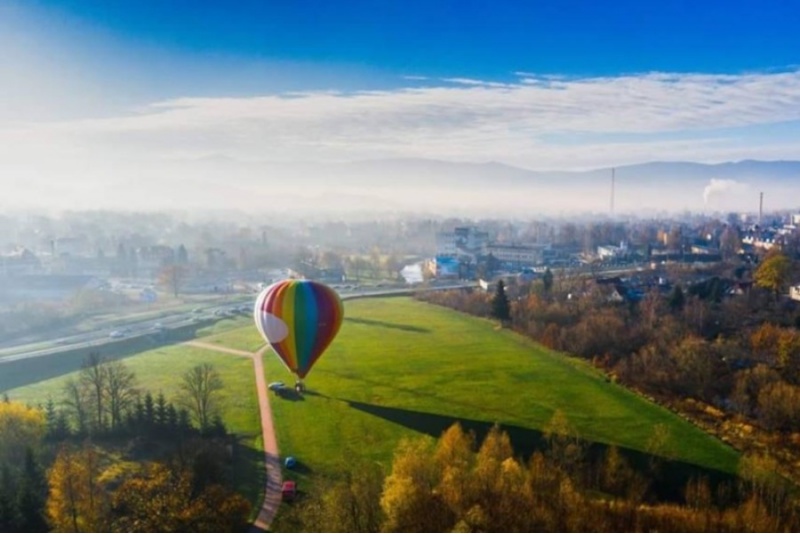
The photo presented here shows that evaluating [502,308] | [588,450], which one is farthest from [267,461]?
[502,308]

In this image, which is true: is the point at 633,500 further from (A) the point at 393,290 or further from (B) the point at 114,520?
(A) the point at 393,290

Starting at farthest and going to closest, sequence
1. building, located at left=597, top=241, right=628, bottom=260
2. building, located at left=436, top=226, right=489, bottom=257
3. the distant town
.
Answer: building, located at left=436, top=226, right=489, bottom=257 < building, located at left=597, top=241, right=628, bottom=260 < the distant town

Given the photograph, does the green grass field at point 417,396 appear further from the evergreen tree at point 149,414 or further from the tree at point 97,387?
the tree at point 97,387

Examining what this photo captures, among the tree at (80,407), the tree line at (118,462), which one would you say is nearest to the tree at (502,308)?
the tree line at (118,462)

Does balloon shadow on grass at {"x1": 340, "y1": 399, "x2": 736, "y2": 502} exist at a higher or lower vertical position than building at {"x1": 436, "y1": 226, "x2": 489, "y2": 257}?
lower

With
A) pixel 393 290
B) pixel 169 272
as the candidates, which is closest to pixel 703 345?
pixel 393 290

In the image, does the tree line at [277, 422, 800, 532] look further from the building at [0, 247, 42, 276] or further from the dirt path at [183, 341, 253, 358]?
the building at [0, 247, 42, 276]

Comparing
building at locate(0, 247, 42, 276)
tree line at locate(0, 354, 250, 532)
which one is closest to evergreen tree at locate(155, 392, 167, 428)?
tree line at locate(0, 354, 250, 532)
